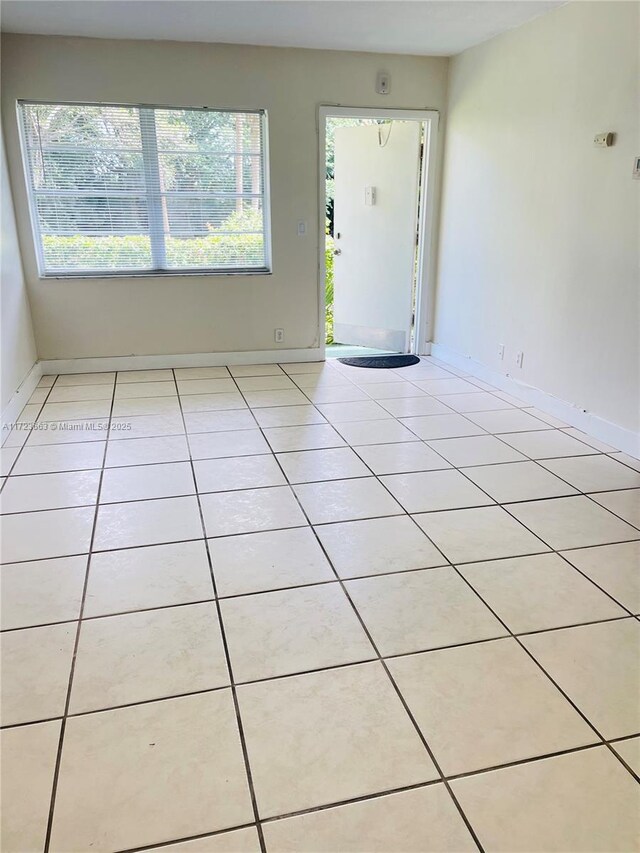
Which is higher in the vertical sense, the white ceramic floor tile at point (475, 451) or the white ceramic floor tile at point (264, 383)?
the white ceramic floor tile at point (264, 383)

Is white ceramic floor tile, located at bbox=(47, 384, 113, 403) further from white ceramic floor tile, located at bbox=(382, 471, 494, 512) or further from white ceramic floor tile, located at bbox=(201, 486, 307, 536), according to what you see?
white ceramic floor tile, located at bbox=(382, 471, 494, 512)

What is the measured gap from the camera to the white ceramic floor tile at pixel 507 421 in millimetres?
3459

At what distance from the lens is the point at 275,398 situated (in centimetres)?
400

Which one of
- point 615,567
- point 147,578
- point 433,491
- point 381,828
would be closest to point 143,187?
point 433,491

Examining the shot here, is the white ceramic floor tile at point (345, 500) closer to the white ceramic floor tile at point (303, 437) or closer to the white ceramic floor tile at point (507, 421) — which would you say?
the white ceramic floor tile at point (303, 437)

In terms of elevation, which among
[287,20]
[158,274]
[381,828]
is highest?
[287,20]

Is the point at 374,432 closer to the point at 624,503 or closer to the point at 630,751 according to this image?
the point at 624,503

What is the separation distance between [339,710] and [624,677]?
0.78 meters

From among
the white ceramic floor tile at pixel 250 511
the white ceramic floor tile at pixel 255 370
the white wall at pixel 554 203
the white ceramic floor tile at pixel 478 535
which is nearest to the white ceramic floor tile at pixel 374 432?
the white ceramic floor tile at pixel 250 511

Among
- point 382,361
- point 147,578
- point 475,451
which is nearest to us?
point 147,578

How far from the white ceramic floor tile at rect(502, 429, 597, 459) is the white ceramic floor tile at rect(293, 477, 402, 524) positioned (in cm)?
96

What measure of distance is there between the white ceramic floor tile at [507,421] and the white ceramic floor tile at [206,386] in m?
1.72

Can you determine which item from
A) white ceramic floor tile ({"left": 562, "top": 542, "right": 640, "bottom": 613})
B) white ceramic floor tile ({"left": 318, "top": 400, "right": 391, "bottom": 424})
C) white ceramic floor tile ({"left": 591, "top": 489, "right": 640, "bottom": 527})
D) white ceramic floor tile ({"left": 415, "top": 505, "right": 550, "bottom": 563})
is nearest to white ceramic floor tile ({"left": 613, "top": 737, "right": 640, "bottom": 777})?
white ceramic floor tile ({"left": 562, "top": 542, "right": 640, "bottom": 613})

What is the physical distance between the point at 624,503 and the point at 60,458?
2712 mm
